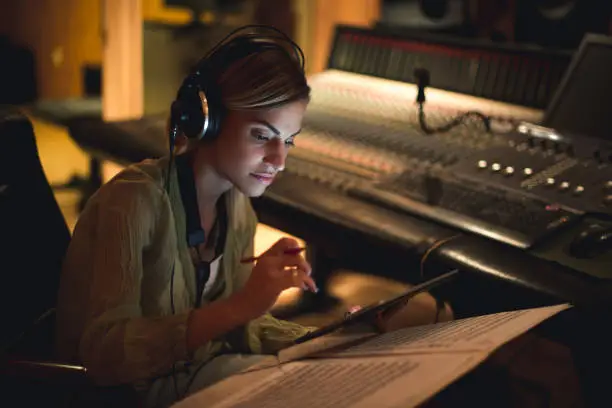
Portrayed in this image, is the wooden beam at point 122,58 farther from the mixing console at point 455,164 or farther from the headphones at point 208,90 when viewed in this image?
the headphones at point 208,90

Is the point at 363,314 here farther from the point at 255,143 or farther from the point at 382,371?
the point at 255,143

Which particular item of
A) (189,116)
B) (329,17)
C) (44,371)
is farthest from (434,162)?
(329,17)

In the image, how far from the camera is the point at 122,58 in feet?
10.4

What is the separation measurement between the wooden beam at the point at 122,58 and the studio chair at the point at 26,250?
6.67ft

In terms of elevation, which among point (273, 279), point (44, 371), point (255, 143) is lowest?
point (44, 371)

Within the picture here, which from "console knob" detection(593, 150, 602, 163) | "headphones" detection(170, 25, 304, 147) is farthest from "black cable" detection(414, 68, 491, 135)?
"headphones" detection(170, 25, 304, 147)

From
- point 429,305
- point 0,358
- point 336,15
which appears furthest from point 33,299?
point 336,15

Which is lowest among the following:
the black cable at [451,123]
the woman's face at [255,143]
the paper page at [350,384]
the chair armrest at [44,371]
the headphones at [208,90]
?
the chair armrest at [44,371]

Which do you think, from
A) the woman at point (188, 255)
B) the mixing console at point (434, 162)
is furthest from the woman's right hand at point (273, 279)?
the mixing console at point (434, 162)

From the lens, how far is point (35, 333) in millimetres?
1206

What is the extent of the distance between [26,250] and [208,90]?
1.36 ft

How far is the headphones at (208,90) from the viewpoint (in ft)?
3.60

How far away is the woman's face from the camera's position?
111 centimetres

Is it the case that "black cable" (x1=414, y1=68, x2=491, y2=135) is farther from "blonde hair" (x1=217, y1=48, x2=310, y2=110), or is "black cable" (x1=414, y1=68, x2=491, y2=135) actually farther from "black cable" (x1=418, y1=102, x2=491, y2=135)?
"blonde hair" (x1=217, y1=48, x2=310, y2=110)
